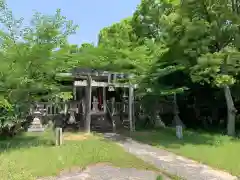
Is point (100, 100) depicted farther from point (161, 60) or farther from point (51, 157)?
point (51, 157)

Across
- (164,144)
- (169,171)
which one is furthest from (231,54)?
(169,171)

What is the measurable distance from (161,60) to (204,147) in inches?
251

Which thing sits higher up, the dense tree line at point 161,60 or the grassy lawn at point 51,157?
the dense tree line at point 161,60

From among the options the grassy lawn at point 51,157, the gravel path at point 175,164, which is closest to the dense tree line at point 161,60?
the grassy lawn at point 51,157

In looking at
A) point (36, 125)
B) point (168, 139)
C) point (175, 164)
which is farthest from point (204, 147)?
point (36, 125)

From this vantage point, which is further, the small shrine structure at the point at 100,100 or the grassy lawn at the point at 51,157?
the small shrine structure at the point at 100,100

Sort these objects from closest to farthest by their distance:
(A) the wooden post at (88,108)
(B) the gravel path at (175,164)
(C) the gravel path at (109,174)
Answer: (C) the gravel path at (109,174)
(B) the gravel path at (175,164)
(A) the wooden post at (88,108)

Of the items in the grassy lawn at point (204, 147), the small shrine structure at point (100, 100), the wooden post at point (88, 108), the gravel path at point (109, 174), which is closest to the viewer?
the gravel path at point (109, 174)

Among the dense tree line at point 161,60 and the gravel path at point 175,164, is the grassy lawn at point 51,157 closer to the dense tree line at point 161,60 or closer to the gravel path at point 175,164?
the gravel path at point 175,164

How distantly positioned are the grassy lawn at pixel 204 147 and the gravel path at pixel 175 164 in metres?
0.43

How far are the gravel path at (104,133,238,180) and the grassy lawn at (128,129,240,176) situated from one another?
0.43 meters

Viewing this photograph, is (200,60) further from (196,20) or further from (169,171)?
(169,171)

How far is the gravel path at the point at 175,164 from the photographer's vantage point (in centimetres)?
786

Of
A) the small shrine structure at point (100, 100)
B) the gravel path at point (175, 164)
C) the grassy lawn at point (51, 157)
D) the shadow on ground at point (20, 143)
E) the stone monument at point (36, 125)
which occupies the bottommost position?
the gravel path at point (175, 164)
